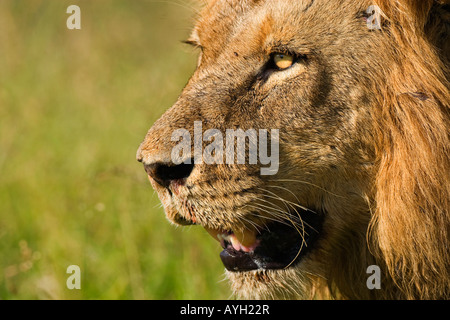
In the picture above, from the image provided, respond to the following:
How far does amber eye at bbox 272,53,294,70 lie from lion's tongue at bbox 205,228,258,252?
677 millimetres

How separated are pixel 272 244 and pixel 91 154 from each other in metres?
3.00

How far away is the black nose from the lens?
2.48 meters

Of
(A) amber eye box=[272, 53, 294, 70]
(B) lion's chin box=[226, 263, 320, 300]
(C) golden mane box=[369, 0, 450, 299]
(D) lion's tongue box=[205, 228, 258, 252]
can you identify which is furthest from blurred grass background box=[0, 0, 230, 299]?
(C) golden mane box=[369, 0, 450, 299]

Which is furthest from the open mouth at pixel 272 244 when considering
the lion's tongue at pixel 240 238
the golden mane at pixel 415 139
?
the golden mane at pixel 415 139

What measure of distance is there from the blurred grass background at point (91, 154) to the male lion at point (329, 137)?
0.49 m

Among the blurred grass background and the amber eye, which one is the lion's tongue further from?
the amber eye

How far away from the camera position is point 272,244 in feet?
9.18

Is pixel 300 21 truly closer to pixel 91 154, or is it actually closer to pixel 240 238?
pixel 240 238

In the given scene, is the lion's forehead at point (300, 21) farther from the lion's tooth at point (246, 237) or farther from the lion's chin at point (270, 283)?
the lion's chin at point (270, 283)

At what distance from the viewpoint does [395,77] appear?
8.12ft

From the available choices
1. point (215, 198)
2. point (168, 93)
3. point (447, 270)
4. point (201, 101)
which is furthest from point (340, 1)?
point (168, 93)

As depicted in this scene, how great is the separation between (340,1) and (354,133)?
51 cm
